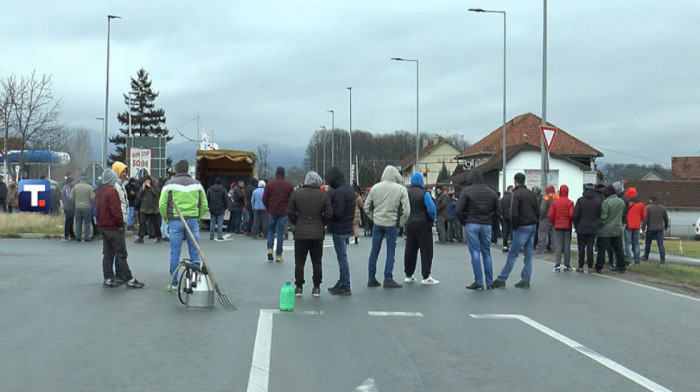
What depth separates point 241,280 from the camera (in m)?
13.2

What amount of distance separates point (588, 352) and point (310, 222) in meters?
4.94

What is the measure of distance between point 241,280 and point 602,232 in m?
7.34

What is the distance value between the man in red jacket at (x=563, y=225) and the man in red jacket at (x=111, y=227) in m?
8.68

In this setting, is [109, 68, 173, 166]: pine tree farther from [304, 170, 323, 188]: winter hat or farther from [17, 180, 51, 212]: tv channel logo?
[304, 170, 323, 188]: winter hat

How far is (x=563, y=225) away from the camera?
653 inches

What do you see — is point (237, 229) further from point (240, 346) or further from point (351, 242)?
point (240, 346)

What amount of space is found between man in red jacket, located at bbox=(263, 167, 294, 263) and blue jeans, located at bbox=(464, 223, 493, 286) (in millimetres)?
4910

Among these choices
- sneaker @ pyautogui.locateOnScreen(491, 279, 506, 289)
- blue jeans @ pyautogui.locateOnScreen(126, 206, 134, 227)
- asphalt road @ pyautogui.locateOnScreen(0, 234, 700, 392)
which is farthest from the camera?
blue jeans @ pyautogui.locateOnScreen(126, 206, 134, 227)

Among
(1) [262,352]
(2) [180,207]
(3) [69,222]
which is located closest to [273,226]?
(2) [180,207]

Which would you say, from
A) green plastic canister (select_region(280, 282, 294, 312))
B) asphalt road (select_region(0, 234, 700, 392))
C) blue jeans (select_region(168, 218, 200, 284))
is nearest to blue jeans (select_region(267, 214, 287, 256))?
asphalt road (select_region(0, 234, 700, 392))

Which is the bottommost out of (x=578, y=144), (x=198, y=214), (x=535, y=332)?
(x=535, y=332)

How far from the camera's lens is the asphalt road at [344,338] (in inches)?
260

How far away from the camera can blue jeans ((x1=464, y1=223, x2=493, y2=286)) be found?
12.9 meters

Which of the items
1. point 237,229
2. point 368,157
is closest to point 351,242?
point 237,229
